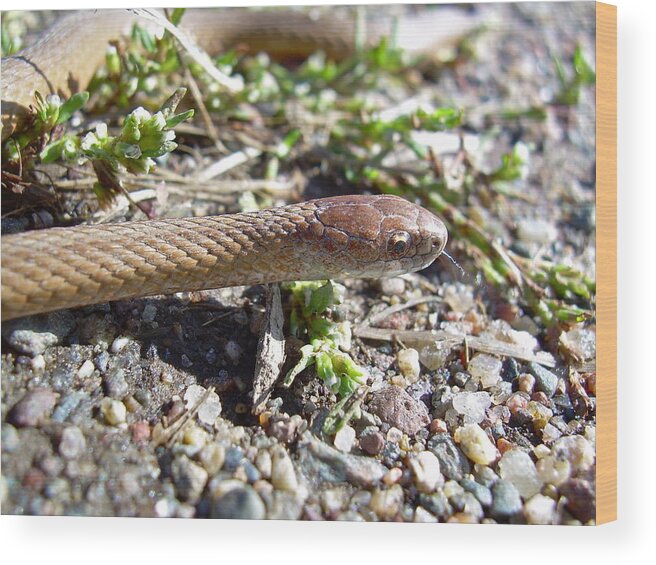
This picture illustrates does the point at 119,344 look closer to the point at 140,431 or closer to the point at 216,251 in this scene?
the point at 140,431

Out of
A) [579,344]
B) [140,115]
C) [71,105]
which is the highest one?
[71,105]

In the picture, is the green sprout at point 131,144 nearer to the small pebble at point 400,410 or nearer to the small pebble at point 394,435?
the small pebble at point 400,410

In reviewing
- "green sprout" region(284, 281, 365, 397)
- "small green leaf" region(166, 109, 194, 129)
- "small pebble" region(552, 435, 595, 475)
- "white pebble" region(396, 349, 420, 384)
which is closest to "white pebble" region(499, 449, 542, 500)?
"small pebble" region(552, 435, 595, 475)

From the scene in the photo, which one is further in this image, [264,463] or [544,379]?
[544,379]

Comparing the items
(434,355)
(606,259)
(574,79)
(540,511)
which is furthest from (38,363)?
Answer: (574,79)

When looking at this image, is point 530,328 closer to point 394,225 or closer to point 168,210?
point 394,225

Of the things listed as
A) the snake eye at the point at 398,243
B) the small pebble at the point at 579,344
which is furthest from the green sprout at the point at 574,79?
the snake eye at the point at 398,243
